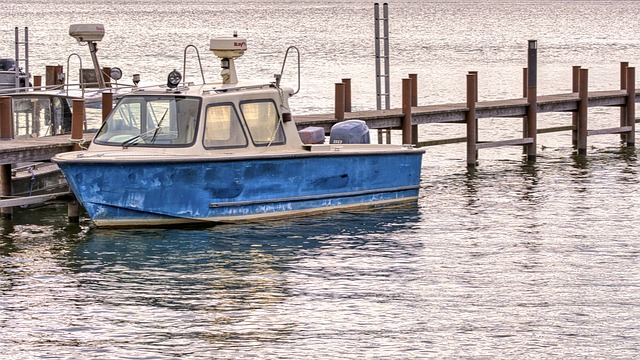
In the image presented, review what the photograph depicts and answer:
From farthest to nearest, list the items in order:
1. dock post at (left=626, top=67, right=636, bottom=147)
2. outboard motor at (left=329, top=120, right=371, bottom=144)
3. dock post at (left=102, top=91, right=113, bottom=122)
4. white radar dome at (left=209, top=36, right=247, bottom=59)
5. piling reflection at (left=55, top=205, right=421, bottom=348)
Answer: dock post at (left=626, top=67, right=636, bottom=147)
outboard motor at (left=329, top=120, right=371, bottom=144)
dock post at (left=102, top=91, right=113, bottom=122)
white radar dome at (left=209, top=36, right=247, bottom=59)
piling reflection at (left=55, top=205, right=421, bottom=348)

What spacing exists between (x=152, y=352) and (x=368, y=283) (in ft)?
11.5

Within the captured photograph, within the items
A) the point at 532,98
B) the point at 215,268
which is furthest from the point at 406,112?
the point at 215,268

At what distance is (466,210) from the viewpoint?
840 inches

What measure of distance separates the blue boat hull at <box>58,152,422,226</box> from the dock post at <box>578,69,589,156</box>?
8255mm

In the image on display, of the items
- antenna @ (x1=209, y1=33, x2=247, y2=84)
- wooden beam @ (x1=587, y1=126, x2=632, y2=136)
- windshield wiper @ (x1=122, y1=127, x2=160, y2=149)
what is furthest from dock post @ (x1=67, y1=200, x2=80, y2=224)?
wooden beam @ (x1=587, y1=126, x2=632, y2=136)

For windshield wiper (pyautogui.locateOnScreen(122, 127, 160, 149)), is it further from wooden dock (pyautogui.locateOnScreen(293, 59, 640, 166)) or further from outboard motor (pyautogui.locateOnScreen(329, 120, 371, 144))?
wooden dock (pyautogui.locateOnScreen(293, 59, 640, 166))

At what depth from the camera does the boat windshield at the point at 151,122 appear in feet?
60.6

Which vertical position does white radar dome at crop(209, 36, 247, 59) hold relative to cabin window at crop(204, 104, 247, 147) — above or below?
above

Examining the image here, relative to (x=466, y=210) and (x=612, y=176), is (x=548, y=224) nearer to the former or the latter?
(x=466, y=210)

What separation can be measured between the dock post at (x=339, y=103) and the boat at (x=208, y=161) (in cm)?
361

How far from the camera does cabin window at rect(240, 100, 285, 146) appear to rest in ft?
62.5

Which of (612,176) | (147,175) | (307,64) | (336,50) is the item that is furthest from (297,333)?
(336,50)

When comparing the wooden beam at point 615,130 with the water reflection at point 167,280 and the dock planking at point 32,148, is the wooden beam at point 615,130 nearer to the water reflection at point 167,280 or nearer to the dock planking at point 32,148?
the water reflection at point 167,280

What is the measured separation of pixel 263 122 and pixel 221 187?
1192 mm
